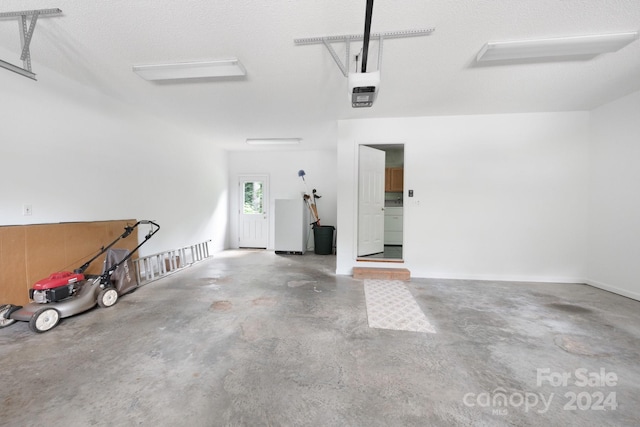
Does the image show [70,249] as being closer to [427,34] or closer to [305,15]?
[305,15]

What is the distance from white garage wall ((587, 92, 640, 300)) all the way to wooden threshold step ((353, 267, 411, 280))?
116 inches

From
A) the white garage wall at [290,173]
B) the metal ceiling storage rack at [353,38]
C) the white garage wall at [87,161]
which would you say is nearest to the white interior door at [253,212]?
the white garage wall at [290,173]

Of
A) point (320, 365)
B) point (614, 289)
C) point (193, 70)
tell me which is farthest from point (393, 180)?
point (320, 365)

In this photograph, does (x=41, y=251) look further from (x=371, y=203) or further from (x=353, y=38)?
(x=371, y=203)

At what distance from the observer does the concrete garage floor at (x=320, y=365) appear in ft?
4.91

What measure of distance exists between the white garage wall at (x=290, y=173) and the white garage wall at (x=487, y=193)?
254cm

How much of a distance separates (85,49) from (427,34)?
11.3 ft

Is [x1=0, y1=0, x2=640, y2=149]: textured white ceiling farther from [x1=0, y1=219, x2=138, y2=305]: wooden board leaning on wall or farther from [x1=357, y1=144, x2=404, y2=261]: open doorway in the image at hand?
[x1=0, y1=219, x2=138, y2=305]: wooden board leaning on wall

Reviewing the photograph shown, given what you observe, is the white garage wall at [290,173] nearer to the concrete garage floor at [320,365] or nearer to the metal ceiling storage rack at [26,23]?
the concrete garage floor at [320,365]

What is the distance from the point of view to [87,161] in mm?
3334

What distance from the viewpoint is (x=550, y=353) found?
212 centimetres

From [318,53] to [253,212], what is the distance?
545 cm

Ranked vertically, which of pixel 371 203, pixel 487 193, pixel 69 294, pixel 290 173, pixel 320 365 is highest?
pixel 290 173

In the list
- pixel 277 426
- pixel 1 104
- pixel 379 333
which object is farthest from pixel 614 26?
pixel 1 104
